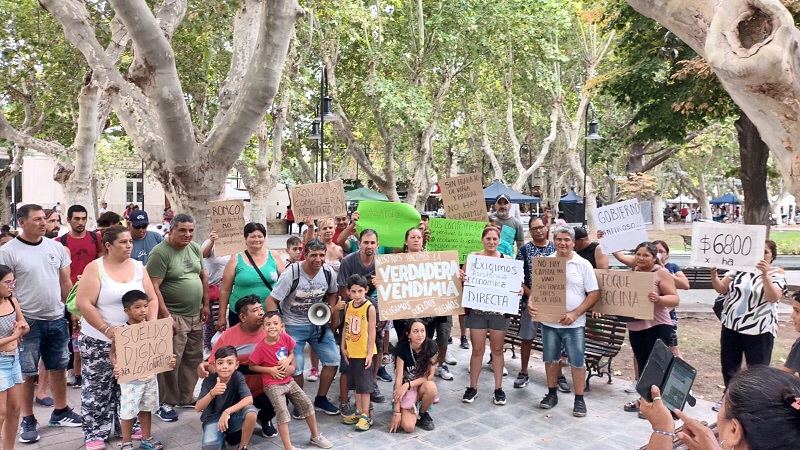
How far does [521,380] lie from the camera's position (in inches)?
261

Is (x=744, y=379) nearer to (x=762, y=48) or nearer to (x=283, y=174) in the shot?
(x=762, y=48)

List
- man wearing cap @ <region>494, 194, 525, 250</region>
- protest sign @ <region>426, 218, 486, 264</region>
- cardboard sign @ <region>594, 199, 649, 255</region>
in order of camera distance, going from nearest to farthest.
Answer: cardboard sign @ <region>594, 199, 649, 255</region> < protest sign @ <region>426, 218, 486, 264</region> < man wearing cap @ <region>494, 194, 525, 250</region>

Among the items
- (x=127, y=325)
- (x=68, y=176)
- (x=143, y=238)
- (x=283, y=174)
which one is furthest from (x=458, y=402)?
(x=283, y=174)

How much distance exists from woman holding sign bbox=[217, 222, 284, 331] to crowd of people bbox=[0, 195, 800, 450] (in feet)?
0.04

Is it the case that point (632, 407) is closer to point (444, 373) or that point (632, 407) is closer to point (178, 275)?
point (444, 373)

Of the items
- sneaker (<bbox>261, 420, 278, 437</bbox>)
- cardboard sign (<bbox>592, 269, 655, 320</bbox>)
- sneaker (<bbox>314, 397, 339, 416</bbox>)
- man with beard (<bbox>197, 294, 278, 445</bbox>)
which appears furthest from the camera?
sneaker (<bbox>314, 397, 339, 416</bbox>)

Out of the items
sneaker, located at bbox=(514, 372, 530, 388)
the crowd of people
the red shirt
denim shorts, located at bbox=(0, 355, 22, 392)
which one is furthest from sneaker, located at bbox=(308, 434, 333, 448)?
sneaker, located at bbox=(514, 372, 530, 388)

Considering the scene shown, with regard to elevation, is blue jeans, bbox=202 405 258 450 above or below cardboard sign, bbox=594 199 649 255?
below

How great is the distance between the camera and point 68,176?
544 inches

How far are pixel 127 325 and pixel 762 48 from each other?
5.59m

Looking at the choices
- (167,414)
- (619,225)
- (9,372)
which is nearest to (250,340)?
(167,414)

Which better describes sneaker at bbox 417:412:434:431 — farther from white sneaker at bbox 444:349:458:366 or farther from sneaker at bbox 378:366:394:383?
white sneaker at bbox 444:349:458:366

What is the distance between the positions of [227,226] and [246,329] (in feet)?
5.45

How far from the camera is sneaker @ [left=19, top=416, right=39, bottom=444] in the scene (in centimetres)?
492
